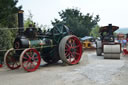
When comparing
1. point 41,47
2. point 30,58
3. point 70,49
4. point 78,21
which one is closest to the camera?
point 30,58

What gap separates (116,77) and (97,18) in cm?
2229

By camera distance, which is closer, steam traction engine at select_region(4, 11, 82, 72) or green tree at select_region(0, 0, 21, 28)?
steam traction engine at select_region(4, 11, 82, 72)

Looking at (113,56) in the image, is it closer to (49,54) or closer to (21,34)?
(49,54)

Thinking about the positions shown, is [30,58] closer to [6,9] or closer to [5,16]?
[5,16]

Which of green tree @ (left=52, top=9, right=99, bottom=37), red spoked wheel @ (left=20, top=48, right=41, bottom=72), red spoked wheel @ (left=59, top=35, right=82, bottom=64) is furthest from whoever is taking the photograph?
green tree @ (left=52, top=9, right=99, bottom=37)

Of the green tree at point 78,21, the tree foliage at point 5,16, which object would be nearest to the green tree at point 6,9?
the tree foliage at point 5,16

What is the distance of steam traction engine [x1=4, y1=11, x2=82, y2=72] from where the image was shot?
5.87 metres

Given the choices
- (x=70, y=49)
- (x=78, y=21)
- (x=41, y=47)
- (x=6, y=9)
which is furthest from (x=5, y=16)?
(x=78, y=21)

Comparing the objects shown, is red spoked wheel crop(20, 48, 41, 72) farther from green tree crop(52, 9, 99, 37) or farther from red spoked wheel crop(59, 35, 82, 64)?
green tree crop(52, 9, 99, 37)

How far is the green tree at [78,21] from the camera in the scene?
909 inches

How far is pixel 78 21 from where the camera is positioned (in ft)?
78.1

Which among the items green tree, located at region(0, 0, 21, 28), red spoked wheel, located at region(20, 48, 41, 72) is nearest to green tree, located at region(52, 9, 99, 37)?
green tree, located at region(0, 0, 21, 28)

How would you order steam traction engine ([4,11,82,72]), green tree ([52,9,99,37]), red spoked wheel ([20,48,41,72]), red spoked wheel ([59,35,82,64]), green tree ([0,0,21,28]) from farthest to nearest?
green tree ([52,9,99,37]) → green tree ([0,0,21,28]) → red spoked wheel ([59,35,82,64]) → steam traction engine ([4,11,82,72]) → red spoked wheel ([20,48,41,72])

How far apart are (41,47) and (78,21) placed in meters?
18.0
